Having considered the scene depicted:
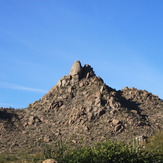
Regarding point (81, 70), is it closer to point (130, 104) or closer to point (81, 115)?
point (130, 104)

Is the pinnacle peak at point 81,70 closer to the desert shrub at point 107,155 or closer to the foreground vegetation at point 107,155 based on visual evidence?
the foreground vegetation at point 107,155

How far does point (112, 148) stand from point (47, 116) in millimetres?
43219

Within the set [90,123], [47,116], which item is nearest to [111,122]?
[90,123]

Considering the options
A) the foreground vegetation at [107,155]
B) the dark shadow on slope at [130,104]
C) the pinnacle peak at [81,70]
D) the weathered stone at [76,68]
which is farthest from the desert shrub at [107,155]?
the pinnacle peak at [81,70]

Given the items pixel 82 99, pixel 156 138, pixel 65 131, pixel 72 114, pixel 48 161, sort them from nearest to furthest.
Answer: pixel 48 161 < pixel 156 138 < pixel 65 131 < pixel 72 114 < pixel 82 99

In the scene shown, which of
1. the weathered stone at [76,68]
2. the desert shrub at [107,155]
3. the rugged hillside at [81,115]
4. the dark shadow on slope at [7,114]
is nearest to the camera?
the desert shrub at [107,155]

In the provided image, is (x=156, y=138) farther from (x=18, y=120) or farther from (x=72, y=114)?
(x=18, y=120)

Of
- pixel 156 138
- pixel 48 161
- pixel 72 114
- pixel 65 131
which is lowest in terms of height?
pixel 48 161

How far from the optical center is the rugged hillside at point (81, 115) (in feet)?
173

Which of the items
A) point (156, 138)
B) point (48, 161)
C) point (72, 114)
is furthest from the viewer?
point (72, 114)

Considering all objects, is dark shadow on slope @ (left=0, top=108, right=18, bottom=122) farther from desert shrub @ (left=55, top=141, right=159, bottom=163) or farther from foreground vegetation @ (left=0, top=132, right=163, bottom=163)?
desert shrub @ (left=55, top=141, right=159, bottom=163)

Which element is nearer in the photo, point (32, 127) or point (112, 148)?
point (112, 148)

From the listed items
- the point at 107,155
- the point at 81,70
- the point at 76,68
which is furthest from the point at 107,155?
the point at 81,70

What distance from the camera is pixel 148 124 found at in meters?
56.8
